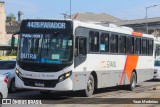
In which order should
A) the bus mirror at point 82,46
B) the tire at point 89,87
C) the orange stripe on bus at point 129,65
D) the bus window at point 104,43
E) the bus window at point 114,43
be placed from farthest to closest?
the orange stripe on bus at point 129,65
the bus window at point 114,43
the bus window at point 104,43
the tire at point 89,87
the bus mirror at point 82,46

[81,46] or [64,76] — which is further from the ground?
[81,46]

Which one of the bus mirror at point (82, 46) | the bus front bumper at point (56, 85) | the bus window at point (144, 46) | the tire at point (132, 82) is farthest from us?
the bus window at point (144, 46)

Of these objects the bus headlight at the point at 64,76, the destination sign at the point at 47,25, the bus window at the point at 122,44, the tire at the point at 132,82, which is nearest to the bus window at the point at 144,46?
the tire at the point at 132,82

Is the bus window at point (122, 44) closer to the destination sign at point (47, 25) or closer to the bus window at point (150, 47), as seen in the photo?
the bus window at point (150, 47)

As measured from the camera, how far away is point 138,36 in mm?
23000

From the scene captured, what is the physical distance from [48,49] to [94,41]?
270 centimetres

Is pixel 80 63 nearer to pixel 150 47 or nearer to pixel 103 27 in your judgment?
pixel 103 27

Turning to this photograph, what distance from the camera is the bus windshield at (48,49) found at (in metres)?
15.7

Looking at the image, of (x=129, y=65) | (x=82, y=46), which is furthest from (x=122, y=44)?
(x=82, y=46)

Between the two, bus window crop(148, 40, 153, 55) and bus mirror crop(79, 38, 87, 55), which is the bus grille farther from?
bus window crop(148, 40, 153, 55)

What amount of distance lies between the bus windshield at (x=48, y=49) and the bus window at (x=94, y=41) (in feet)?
5.91

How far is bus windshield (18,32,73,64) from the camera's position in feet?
51.4

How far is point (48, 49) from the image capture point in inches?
619

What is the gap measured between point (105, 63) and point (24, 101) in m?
4.98
